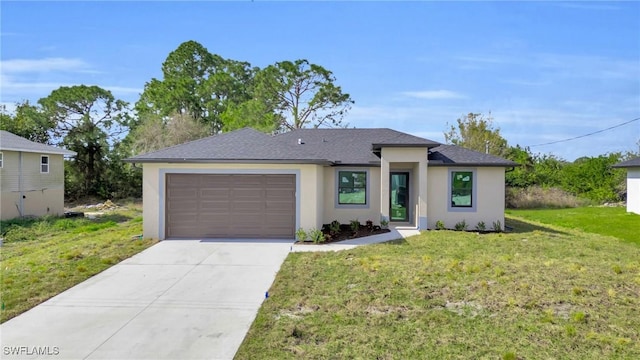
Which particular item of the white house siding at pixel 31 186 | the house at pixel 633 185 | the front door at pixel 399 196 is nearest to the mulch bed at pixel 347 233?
the front door at pixel 399 196

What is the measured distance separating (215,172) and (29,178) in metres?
15.4

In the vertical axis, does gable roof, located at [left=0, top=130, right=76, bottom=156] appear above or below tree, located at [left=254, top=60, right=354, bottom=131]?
below

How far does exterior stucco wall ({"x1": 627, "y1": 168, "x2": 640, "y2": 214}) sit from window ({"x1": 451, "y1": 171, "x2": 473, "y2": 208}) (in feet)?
43.5

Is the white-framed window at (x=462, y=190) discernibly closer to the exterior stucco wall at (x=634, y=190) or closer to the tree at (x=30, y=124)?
the exterior stucco wall at (x=634, y=190)

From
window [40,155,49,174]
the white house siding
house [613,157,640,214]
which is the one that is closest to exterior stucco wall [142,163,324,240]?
the white house siding

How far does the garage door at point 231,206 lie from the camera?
38.9 ft

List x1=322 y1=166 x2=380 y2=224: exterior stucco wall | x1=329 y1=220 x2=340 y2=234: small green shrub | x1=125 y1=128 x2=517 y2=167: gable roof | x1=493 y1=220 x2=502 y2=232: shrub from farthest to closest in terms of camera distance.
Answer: x1=322 y1=166 x2=380 y2=224: exterior stucco wall < x1=493 y1=220 x2=502 y2=232: shrub < x1=329 y1=220 x2=340 y2=234: small green shrub < x1=125 y1=128 x2=517 y2=167: gable roof

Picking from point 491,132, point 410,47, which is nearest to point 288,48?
point 410,47

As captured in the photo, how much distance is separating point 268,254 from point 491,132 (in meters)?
26.5

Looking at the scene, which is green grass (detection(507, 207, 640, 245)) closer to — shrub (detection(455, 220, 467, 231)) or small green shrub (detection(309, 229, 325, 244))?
shrub (detection(455, 220, 467, 231))

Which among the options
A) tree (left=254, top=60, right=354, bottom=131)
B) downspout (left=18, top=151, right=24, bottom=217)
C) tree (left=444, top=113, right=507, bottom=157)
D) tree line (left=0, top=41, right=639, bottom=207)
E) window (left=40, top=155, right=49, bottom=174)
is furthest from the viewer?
tree (left=254, top=60, right=354, bottom=131)

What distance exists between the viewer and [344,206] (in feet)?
48.1

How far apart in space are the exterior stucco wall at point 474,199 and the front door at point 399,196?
144cm

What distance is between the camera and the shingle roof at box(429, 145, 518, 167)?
1402 centimetres
